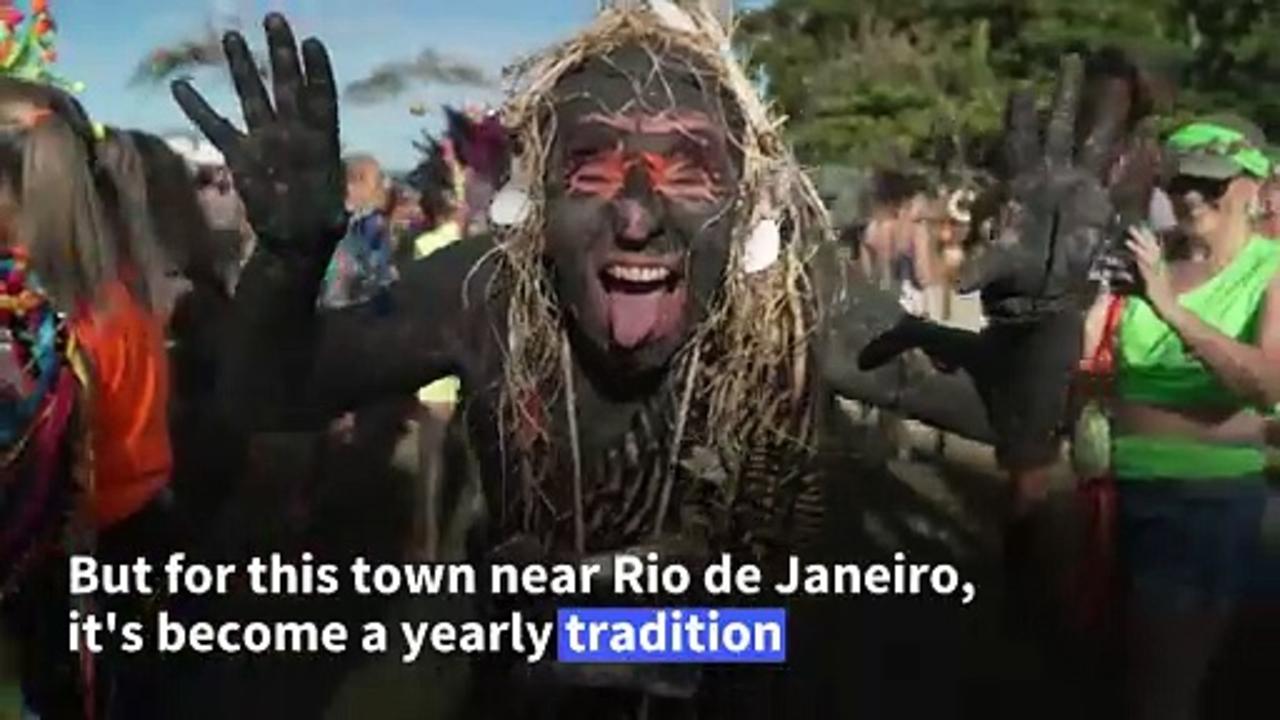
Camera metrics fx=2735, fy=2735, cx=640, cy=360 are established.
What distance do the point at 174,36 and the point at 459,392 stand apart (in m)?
0.43

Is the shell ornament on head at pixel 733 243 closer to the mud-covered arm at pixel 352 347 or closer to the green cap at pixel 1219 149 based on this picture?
the mud-covered arm at pixel 352 347

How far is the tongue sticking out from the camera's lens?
248 centimetres

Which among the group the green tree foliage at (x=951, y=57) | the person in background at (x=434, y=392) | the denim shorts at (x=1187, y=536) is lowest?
the denim shorts at (x=1187, y=536)

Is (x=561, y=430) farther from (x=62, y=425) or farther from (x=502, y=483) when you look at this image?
(x=62, y=425)

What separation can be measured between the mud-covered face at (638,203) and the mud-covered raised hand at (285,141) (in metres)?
0.21

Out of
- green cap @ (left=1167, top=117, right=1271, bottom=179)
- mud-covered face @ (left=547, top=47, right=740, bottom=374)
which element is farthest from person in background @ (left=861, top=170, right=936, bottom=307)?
green cap @ (left=1167, top=117, right=1271, bottom=179)

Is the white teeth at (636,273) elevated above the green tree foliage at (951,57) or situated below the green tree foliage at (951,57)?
below

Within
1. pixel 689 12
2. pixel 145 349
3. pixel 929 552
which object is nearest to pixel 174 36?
pixel 145 349

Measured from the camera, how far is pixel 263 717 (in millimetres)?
2777

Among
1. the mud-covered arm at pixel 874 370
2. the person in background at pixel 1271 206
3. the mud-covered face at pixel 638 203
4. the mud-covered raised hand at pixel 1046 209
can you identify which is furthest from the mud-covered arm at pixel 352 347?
the person in background at pixel 1271 206

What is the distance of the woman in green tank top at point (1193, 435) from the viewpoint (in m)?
2.78

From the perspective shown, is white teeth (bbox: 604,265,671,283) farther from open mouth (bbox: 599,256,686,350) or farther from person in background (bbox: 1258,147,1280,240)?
person in background (bbox: 1258,147,1280,240)

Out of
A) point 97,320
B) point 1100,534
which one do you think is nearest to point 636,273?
point 97,320

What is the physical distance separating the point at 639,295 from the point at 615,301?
0.02 metres
